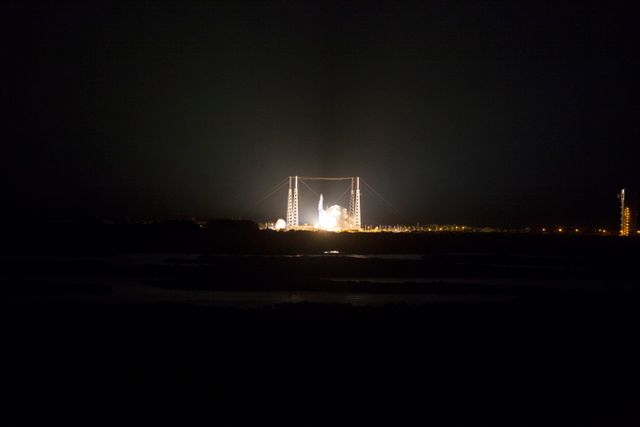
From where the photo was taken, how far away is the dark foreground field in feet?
26.4

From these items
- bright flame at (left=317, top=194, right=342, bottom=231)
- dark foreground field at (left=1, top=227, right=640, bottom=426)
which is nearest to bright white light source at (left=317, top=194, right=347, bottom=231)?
bright flame at (left=317, top=194, right=342, bottom=231)

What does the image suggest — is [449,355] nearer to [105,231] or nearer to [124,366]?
[124,366]

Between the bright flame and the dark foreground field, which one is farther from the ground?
the bright flame

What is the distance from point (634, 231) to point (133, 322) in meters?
57.7

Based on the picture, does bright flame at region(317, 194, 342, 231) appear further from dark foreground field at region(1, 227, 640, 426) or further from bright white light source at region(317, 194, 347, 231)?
dark foreground field at region(1, 227, 640, 426)

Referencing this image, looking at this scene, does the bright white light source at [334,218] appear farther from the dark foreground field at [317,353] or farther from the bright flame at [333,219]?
the dark foreground field at [317,353]

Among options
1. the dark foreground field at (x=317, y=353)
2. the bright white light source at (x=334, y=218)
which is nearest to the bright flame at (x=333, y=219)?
the bright white light source at (x=334, y=218)

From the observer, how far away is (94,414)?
7.72m

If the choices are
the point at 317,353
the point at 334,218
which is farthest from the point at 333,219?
the point at 317,353

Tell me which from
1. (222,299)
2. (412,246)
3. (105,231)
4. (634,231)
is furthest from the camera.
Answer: (634,231)

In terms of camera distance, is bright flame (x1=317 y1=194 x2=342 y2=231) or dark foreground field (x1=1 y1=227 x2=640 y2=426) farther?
bright flame (x1=317 y1=194 x2=342 y2=231)

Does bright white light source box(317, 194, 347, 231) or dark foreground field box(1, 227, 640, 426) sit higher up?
bright white light source box(317, 194, 347, 231)

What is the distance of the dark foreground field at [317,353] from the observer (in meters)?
8.05

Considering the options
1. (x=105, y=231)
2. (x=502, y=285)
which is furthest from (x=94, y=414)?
(x=105, y=231)
